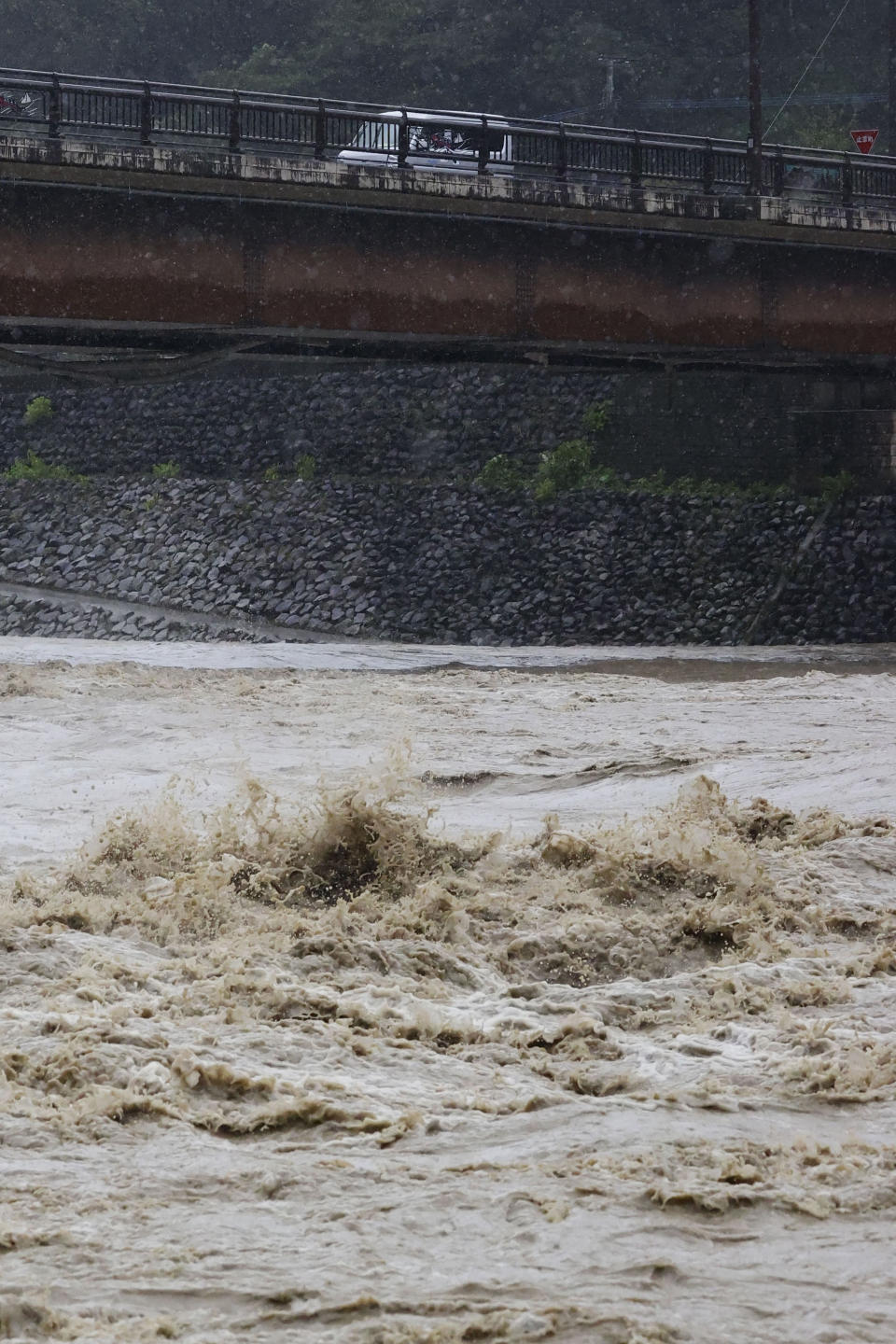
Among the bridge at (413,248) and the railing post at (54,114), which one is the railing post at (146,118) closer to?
the bridge at (413,248)

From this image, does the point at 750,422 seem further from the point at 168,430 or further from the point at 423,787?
the point at 423,787

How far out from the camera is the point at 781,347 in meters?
27.1

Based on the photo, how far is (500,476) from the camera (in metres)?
37.6

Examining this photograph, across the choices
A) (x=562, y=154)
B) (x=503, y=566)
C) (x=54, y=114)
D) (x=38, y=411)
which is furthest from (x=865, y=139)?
(x=54, y=114)

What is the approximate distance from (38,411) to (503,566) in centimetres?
1989

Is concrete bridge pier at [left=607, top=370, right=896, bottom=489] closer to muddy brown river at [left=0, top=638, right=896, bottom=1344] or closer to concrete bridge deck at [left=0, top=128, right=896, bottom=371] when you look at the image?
concrete bridge deck at [left=0, top=128, right=896, bottom=371]

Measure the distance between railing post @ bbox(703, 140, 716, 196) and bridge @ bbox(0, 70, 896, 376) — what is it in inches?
1.3

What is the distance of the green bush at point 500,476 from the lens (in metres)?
36.9

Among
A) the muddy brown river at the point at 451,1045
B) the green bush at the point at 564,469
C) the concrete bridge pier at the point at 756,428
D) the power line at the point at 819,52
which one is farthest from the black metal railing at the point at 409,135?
the power line at the point at 819,52

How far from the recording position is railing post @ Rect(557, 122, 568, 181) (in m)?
24.5

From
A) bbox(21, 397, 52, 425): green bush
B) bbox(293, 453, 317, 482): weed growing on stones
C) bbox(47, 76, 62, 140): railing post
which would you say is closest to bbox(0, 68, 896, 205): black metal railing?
bbox(47, 76, 62, 140): railing post

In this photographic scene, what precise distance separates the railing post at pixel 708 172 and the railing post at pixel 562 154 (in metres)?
2.63

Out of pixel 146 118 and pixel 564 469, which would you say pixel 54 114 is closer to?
pixel 146 118

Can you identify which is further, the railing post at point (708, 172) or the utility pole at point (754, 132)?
the utility pole at point (754, 132)
